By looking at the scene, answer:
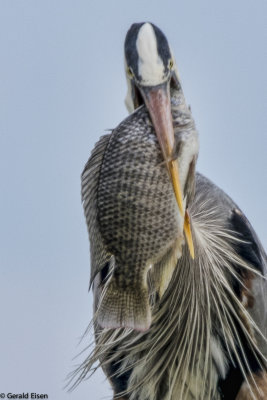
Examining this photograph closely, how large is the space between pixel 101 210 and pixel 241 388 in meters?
2.05

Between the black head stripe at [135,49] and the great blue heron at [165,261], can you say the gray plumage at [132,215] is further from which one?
the black head stripe at [135,49]

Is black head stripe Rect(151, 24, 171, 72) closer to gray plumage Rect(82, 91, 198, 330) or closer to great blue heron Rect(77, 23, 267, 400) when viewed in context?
great blue heron Rect(77, 23, 267, 400)

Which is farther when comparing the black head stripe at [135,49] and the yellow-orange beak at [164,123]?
the black head stripe at [135,49]

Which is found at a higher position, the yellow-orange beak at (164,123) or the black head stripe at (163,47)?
the black head stripe at (163,47)

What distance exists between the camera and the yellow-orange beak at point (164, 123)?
4.07 metres

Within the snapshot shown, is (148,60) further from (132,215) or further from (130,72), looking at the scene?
(132,215)

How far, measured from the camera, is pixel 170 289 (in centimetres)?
535

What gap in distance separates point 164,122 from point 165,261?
25.6 inches

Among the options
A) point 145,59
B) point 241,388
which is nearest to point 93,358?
point 241,388

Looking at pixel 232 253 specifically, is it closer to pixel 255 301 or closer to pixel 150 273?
pixel 255 301

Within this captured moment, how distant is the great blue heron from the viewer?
13.4ft

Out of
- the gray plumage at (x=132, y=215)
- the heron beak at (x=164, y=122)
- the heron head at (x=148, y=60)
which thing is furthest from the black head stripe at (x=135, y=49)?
the gray plumage at (x=132, y=215)

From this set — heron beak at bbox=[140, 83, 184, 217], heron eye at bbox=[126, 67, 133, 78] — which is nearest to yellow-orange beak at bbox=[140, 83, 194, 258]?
heron beak at bbox=[140, 83, 184, 217]

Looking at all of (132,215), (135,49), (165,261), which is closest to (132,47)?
(135,49)
